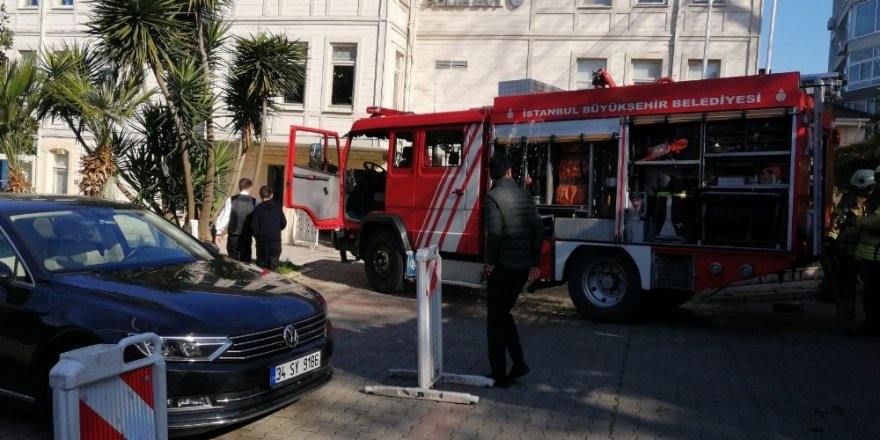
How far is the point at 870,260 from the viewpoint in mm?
7785

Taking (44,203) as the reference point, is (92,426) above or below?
below

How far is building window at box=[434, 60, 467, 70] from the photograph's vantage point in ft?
63.4

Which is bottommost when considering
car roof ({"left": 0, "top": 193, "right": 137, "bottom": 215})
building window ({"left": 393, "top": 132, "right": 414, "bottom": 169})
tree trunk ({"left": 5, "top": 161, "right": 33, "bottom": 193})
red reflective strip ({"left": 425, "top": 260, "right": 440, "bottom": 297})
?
red reflective strip ({"left": 425, "top": 260, "right": 440, "bottom": 297})

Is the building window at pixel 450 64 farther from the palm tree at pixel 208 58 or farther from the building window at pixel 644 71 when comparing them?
the palm tree at pixel 208 58

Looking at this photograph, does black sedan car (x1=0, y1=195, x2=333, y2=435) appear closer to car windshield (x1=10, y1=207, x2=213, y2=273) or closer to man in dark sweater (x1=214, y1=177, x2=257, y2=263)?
car windshield (x1=10, y1=207, x2=213, y2=273)

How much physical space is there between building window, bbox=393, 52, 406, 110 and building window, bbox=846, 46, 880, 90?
24.7 meters

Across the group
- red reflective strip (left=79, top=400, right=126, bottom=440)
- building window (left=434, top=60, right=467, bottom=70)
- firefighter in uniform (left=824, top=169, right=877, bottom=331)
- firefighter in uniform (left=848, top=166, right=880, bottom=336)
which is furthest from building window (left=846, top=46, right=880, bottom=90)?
red reflective strip (left=79, top=400, right=126, bottom=440)

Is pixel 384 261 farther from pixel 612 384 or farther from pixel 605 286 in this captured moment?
pixel 612 384

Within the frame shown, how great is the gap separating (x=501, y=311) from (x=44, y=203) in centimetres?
349

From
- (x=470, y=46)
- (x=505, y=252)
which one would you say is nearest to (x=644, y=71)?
(x=470, y=46)

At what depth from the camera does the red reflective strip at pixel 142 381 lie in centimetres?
276

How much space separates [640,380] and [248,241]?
6.44m

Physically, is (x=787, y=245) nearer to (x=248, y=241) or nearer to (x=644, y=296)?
(x=644, y=296)

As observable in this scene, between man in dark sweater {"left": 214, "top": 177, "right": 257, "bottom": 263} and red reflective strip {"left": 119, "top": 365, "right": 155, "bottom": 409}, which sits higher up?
man in dark sweater {"left": 214, "top": 177, "right": 257, "bottom": 263}
